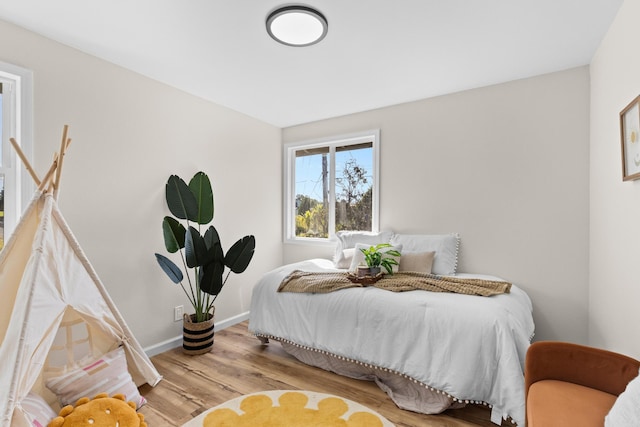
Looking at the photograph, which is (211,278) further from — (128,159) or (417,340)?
(417,340)

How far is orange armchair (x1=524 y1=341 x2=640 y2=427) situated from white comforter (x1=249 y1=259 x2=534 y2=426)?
0.27 metres

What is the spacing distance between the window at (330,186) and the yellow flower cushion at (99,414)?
8.83 feet

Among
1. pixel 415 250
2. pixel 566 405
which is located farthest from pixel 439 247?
pixel 566 405

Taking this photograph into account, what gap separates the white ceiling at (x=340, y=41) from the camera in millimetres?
1897

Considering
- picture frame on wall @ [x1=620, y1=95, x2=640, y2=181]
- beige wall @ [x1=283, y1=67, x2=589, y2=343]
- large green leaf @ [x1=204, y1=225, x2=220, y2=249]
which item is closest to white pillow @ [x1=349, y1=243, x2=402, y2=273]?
beige wall @ [x1=283, y1=67, x2=589, y2=343]

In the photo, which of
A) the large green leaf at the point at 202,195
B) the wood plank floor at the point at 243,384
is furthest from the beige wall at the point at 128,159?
the wood plank floor at the point at 243,384

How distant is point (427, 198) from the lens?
3.36 m

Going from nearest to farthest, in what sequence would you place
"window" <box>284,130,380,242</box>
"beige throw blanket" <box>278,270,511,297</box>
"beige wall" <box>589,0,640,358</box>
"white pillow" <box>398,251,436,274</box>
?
"beige wall" <box>589,0,640,358</box>, "beige throw blanket" <box>278,270,511,297</box>, "white pillow" <box>398,251,436,274</box>, "window" <box>284,130,380,242</box>

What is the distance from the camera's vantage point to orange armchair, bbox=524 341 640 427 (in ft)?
3.95

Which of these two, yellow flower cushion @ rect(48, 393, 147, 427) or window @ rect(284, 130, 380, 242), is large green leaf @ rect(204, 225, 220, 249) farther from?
window @ rect(284, 130, 380, 242)

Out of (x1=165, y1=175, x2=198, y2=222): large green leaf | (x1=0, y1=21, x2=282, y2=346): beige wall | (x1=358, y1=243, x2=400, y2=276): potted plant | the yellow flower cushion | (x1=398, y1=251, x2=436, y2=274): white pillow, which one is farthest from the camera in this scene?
(x1=398, y1=251, x2=436, y2=274): white pillow

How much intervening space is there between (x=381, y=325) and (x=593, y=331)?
174 centimetres

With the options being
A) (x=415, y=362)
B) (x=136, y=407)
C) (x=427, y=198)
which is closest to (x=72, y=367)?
(x=136, y=407)

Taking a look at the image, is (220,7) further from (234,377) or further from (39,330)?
(234,377)
